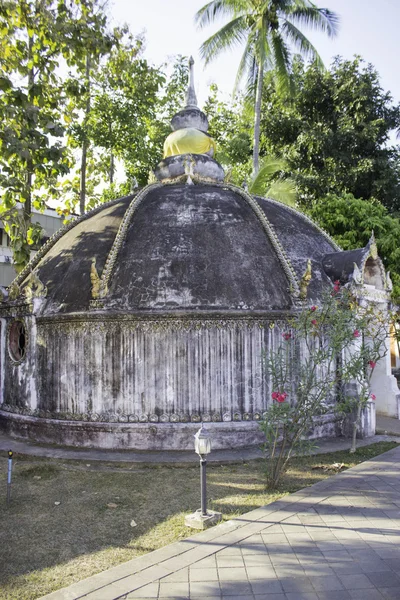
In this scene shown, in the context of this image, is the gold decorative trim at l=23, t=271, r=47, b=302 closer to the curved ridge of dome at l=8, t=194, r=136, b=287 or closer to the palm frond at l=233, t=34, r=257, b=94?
the curved ridge of dome at l=8, t=194, r=136, b=287

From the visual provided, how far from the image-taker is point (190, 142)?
13.8 m

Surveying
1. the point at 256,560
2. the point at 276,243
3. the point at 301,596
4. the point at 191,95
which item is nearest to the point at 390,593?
the point at 301,596

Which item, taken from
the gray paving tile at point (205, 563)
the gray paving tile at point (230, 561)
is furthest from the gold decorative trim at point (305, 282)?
the gray paving tile at point (205, 563)

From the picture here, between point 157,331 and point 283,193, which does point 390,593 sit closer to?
point 157,331

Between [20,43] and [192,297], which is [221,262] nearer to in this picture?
[192,297]

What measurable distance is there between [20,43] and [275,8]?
13053 millimetres

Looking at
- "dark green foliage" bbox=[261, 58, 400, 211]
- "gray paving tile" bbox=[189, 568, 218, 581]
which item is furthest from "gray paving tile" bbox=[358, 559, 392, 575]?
"dark green foliage" bbox=[261, 58, 400, 211]

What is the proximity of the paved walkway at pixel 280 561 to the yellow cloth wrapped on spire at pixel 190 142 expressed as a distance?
976 centimetres

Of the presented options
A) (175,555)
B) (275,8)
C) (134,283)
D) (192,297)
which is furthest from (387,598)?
(275,8)

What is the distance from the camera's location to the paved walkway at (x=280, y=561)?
444cm

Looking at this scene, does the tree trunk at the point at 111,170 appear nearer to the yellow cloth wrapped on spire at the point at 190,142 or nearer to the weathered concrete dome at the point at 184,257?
the yellow cloth wrapped on spire at the point at 190,142

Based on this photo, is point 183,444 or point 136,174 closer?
point 183,444

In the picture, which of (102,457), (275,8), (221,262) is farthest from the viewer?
(275,8)

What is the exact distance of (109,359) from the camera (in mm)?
9961
